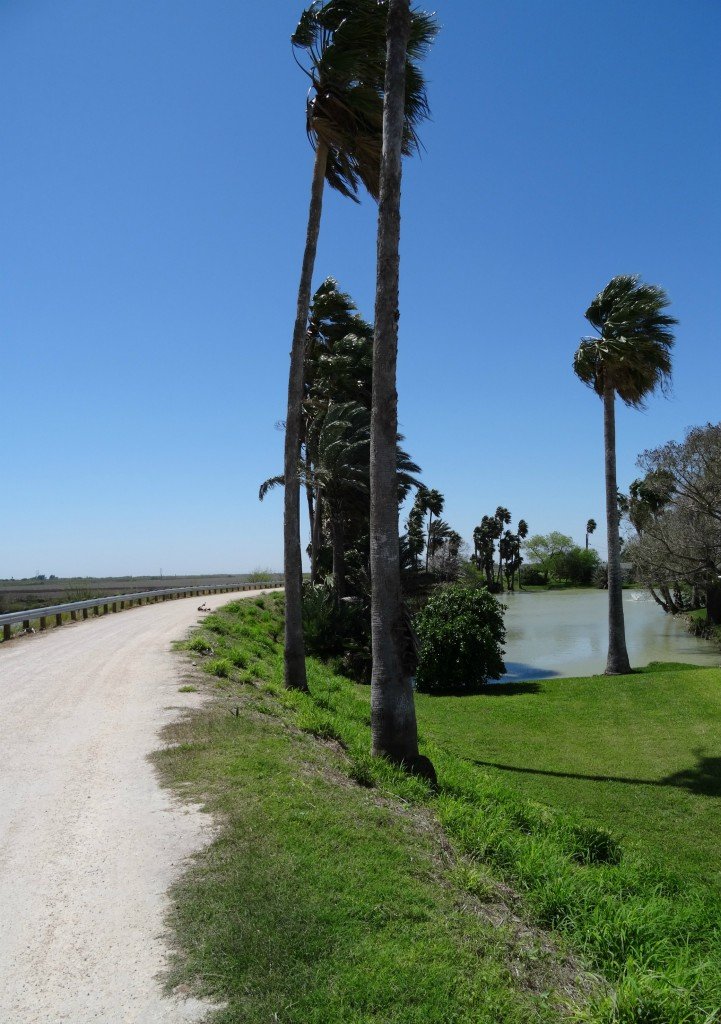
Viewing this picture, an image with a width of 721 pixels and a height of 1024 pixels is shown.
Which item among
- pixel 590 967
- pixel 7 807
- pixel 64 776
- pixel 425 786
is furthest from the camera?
pixel 425 786

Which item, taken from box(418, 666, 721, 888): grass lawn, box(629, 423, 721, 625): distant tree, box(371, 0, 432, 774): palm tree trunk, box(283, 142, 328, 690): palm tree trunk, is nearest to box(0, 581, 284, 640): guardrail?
box(283, 142, 328, 690): palm tree trunk

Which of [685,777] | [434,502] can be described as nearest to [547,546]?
[434,502]

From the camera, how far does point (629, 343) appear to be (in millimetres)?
24500

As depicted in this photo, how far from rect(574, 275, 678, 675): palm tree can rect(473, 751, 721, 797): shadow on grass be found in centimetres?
1220

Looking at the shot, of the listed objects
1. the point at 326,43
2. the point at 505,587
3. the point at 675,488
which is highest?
the point at 326,43

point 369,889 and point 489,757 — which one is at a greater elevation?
point 369,889

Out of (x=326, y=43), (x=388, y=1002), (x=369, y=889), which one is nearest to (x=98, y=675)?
(x=369, y=889)

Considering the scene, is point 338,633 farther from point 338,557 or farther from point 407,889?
point 407,889

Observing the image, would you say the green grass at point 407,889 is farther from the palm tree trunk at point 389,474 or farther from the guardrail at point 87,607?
the guardrail at point 87,607

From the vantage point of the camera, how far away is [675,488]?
3491 cm

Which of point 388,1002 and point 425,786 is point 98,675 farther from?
point 388,1002

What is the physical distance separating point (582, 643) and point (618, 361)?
69.2ft

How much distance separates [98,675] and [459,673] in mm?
14552

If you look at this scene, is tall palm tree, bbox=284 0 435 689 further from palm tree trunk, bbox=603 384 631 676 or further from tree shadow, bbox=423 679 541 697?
palm tree trunk, bbox=603 384 631 676
